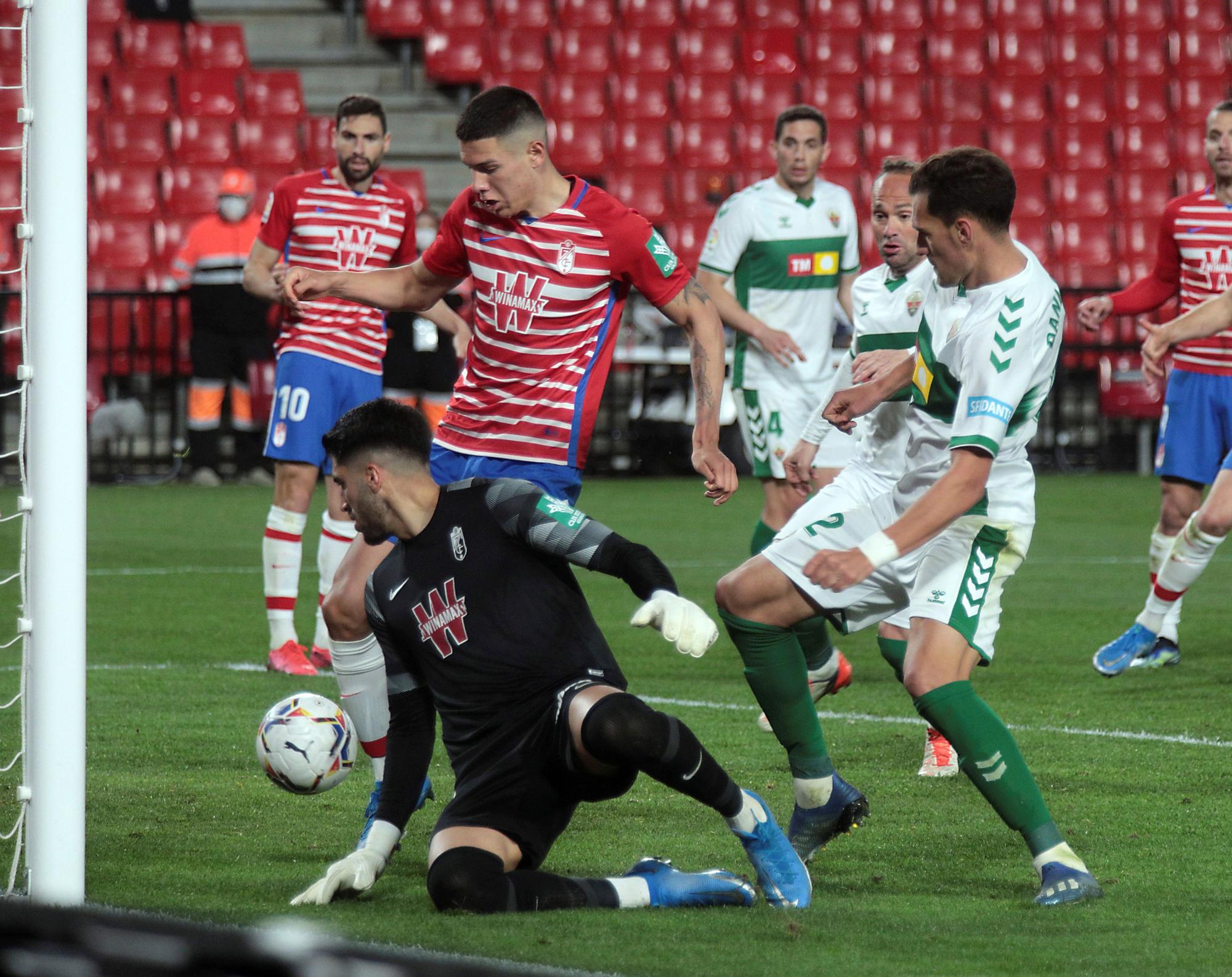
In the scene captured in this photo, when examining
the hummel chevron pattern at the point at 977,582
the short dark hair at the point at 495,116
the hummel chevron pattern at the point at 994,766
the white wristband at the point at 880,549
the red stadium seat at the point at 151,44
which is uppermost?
the red stadium seat at the point at 151,44

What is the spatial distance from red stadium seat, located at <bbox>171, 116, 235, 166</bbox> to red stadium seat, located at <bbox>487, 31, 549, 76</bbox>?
3.05 metres

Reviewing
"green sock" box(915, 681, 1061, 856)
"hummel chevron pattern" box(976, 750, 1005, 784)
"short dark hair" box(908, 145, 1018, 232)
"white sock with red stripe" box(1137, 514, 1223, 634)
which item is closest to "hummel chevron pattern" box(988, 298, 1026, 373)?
"short dark hair" box(908, 145, 1018, 232)

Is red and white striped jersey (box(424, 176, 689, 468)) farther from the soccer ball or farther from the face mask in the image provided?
the face mask

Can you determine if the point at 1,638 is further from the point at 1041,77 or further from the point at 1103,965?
the point at 1041,77

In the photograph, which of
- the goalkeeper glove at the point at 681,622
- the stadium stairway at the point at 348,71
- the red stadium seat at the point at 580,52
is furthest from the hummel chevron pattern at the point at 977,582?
the red stadium seat at the point at 580,52

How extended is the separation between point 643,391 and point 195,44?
20.9ft

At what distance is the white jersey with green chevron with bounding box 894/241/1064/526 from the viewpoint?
3920 mm

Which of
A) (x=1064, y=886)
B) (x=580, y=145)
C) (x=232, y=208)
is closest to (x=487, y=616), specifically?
(x=1064, y=886)

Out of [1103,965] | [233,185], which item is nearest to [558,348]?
[1103,965]

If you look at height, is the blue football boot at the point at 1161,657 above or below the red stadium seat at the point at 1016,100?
below

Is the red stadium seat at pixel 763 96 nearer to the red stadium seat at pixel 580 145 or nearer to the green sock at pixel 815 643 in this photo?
the red stadium seat at pixel 580 145

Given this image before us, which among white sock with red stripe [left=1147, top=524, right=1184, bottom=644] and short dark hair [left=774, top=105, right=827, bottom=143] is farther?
short dark hair [left=774, top=105, right=827, bottom=143]

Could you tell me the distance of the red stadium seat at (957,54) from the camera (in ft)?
63.1

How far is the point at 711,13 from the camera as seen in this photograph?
19.4m
